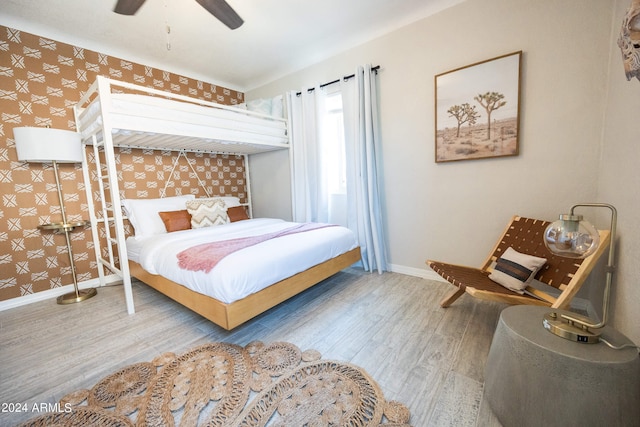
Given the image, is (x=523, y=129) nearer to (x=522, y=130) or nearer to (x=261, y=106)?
(x=522, y=130)

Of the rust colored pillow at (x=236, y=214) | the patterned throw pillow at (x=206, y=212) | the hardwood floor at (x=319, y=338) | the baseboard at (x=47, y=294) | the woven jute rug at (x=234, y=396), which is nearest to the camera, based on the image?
the woven jute rug at (x=234, y=396)

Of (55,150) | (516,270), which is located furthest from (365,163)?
(55,150)

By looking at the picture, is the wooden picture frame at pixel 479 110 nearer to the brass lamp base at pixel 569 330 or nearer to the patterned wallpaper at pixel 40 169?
the brass lamp base at pixel 569 330

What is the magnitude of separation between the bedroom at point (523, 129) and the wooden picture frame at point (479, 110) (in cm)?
8

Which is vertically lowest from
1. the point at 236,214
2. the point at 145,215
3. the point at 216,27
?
the point at 236,214

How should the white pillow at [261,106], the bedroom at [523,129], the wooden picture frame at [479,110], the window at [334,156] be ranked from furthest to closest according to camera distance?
the white pillow at [261,106]
the window at [334,156]
the wooden picture frame at [479,110]
the bedroom at [523,129]

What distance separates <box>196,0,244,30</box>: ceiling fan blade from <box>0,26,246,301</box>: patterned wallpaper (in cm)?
198

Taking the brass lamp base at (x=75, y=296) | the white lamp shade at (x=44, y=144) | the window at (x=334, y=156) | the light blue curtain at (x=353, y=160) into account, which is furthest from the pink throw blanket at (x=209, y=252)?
the white lamp shade at (x=44, y=144)

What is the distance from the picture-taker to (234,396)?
1.28 meters

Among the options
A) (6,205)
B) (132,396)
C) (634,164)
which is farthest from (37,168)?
(634,164)

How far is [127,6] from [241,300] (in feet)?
6.87

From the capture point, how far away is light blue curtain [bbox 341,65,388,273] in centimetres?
278

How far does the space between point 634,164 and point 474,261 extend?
1354 millimetres

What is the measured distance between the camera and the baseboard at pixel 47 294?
238 centimetres
